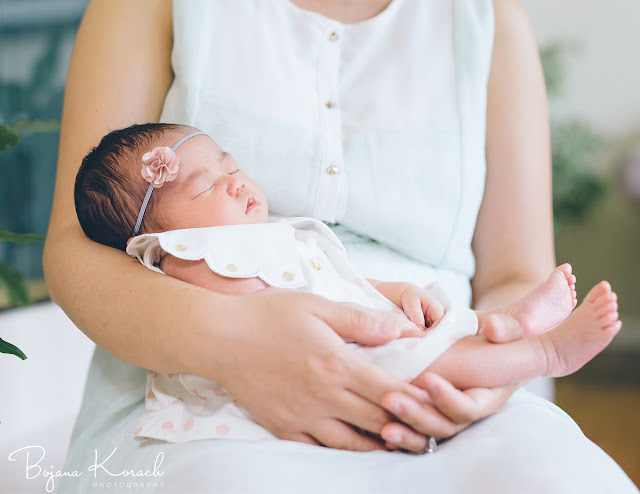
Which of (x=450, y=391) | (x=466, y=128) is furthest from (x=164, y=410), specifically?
(x=466, y=128)

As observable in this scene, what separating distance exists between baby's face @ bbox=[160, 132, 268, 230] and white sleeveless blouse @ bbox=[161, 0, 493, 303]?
0.10m

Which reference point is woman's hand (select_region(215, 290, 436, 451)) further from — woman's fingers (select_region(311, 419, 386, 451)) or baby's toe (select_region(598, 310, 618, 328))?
baby's toe (select_region(598, 310, 618, 328))

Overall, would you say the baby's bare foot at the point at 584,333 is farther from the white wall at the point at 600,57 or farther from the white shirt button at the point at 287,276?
the white wall at the point at 600,57

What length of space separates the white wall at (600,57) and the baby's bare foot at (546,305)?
97.9 inches

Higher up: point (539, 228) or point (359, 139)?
point (359, 139)

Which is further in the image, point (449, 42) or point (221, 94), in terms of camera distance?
point (449, 42)

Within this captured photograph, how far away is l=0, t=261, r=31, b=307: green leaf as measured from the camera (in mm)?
1301

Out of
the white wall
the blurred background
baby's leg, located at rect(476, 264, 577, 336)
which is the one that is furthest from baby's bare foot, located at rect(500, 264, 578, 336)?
the white wall

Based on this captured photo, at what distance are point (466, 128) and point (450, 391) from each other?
26.3 inches

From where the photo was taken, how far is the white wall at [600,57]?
3.03 metres

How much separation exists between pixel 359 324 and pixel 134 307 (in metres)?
0.35

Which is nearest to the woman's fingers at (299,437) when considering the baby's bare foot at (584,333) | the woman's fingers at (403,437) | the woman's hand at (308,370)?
the woman's hand at (308,370)

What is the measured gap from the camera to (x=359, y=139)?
124 centimetres

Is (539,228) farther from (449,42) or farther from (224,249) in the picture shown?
(224,249)
